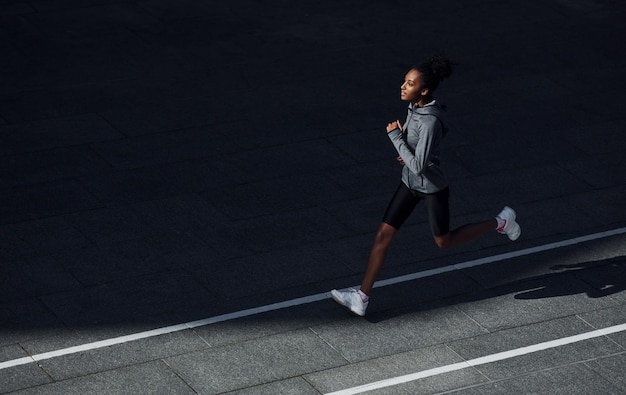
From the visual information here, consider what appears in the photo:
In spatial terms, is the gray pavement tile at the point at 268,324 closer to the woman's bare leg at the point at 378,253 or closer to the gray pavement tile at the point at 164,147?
the woman's bare leg at the point at 378,253

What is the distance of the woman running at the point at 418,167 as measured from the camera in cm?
859

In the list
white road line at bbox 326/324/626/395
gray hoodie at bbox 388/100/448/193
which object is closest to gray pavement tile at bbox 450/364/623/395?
white road line at bbox 326/324/626/395

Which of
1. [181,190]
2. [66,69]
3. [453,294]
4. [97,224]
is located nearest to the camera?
[453,294]

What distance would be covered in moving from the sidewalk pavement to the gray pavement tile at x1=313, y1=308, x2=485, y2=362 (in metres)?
0.02

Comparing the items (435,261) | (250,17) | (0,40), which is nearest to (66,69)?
(0,40)

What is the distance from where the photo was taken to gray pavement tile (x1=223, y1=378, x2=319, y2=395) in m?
8.02

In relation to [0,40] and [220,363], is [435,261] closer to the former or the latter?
[220,363]

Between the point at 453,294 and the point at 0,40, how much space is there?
27.3 ft

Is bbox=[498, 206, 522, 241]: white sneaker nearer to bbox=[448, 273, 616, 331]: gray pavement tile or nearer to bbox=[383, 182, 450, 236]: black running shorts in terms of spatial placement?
bbox=[448, 273, 616, 331]: gray pavement tile

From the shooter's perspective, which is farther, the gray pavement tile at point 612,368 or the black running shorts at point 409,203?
the black running shorts at point 409,203

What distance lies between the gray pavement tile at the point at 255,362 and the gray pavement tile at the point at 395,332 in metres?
0.14

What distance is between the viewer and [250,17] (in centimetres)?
1659

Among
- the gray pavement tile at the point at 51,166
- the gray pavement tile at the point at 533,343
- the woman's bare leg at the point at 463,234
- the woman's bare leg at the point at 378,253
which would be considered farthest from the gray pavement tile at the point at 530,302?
the gray pavement tile at the point at 51,166

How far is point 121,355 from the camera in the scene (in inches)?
332
